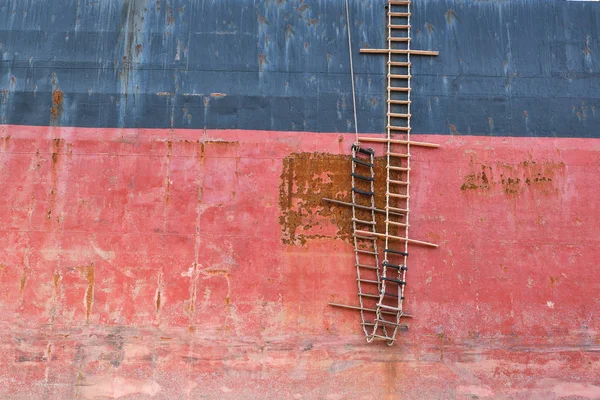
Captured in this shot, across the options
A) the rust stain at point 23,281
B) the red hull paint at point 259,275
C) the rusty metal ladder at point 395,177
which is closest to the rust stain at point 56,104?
the red hull paint at point 259,275

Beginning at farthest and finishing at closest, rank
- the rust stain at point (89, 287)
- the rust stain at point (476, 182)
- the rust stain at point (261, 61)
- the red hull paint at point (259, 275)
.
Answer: the rust stain at point (261, 61) → the rust stain at point (476, 182) → the rust stain at point (89, 287) → the red hull paint at point (259, 275)

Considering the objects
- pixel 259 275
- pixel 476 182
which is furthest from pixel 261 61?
pixel 476 182

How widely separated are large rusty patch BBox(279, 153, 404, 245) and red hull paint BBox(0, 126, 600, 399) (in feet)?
0.37

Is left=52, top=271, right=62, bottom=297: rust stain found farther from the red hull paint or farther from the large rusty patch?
the large rusty patch

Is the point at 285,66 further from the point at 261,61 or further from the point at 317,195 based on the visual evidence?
the point at 317,195

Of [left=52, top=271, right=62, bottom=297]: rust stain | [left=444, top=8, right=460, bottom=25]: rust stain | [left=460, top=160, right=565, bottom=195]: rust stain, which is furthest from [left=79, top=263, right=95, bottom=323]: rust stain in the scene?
[left=444, top=8, right=460, bottom=25]: rust stain

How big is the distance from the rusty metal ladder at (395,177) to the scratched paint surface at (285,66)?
190 mm

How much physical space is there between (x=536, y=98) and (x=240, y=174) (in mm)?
5482

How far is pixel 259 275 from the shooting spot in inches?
296

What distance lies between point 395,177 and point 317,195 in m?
1.39

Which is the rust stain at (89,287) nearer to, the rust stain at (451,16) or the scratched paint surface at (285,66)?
the scratched paint surface at (285,66)

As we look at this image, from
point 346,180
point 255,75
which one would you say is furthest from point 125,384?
point 255,75

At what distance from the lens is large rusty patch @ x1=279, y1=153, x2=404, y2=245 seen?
7.63 meters

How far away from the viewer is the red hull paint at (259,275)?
7.27m
